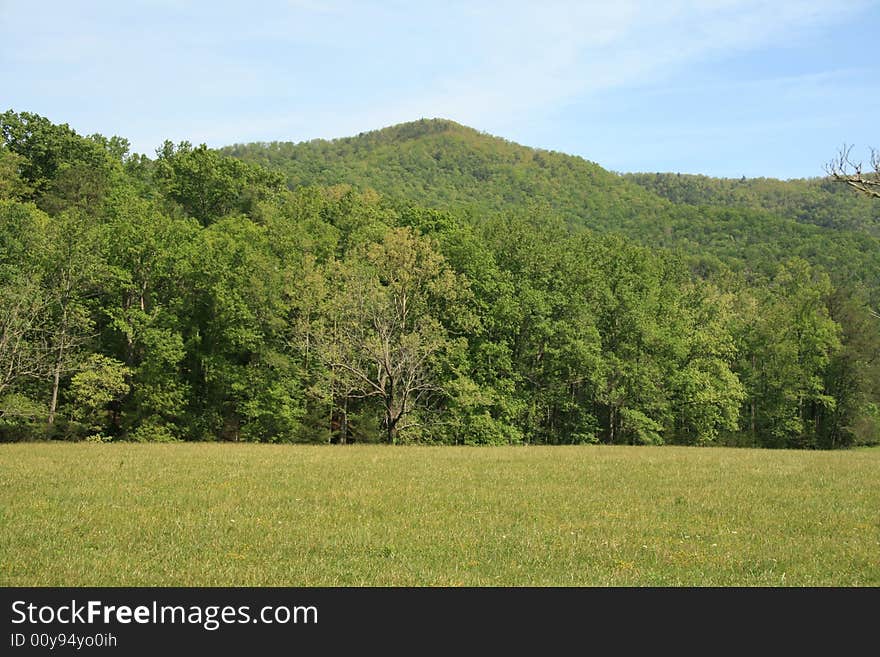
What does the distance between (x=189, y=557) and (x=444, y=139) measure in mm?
158774

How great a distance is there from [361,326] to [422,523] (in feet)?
88.8

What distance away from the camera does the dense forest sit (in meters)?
44.2

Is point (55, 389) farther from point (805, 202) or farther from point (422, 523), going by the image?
point (805, 202)

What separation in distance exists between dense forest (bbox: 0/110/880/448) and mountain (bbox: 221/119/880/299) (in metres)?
27.9

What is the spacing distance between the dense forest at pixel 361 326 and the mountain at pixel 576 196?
2794 centimetres

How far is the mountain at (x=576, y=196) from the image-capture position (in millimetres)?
112188

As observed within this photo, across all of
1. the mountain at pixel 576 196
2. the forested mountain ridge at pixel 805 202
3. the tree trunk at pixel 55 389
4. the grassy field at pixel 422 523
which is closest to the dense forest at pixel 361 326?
the tree trunk at pixel 55 389

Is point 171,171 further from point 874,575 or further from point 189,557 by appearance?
point 874,575

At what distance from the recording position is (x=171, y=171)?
2803 inches

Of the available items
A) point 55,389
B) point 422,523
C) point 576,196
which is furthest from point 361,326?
point 576,196

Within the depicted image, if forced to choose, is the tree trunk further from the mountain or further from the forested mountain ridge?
the forested mountain ridge

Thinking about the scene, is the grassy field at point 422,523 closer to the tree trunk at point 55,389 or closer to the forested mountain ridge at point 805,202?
the tree trunk at point 55,389

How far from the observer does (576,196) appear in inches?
5359

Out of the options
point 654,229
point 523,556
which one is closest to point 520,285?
point 523,556
